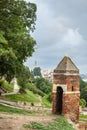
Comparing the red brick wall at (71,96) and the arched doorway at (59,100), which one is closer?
the red brick wall at (71,96)

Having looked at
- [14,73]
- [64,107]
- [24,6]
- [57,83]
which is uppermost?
[24,6]

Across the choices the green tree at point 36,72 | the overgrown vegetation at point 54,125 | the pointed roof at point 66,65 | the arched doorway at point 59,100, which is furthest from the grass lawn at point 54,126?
the green tree at point 36,72

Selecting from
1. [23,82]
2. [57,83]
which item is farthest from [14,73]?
[23,82]

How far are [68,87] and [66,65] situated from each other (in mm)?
1278

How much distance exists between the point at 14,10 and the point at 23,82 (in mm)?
26577

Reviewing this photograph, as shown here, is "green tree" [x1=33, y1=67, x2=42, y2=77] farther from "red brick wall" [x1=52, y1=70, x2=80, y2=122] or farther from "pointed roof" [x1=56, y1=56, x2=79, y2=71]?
"red brick wall" [x1=52, y1=70, x2=80, y2=122]

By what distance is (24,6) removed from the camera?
25.2 m


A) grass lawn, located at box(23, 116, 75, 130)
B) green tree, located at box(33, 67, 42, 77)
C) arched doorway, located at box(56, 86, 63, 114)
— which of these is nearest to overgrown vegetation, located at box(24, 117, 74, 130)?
grass lawn, located at box(23, 116, 75, 130)

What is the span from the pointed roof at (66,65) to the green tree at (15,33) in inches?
103

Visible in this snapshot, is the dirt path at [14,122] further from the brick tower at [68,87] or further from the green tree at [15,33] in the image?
the green tree at [15,33]

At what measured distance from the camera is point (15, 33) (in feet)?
74.8

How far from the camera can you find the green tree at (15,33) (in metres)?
20.9

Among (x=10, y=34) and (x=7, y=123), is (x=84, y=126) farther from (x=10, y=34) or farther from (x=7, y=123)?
(x=10, y=34)

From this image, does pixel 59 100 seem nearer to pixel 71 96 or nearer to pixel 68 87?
pixel 71 96
